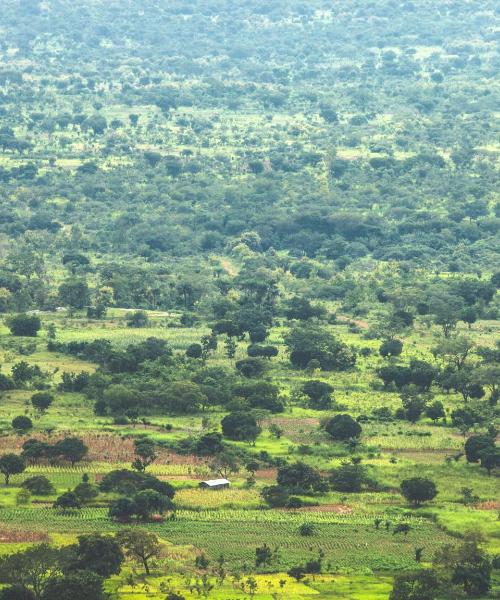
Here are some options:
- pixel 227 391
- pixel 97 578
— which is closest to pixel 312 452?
pixel 227 391

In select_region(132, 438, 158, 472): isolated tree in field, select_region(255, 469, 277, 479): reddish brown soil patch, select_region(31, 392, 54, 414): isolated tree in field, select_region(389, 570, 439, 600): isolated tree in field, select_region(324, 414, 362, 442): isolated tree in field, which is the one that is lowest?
select_region(389, 570, 439, 600): isolated tree in field

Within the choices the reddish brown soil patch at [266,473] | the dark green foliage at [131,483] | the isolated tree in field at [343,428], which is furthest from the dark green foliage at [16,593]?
the isolated tree in field at [343,428]

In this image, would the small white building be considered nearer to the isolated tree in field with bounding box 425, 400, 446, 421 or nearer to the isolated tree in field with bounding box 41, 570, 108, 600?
the isolated tree in field with bounding box 425, 400, 446, 421

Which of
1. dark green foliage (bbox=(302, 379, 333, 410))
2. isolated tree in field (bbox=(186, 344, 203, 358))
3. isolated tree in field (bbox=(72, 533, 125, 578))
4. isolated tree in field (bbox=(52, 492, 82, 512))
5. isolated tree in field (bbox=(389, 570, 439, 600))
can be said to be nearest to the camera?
isolated tree in field (bbox=(389, 570, 439, 600))

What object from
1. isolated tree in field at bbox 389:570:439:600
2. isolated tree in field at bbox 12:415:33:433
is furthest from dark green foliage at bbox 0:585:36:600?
isolated tree in field at bbox 12:415:33:433

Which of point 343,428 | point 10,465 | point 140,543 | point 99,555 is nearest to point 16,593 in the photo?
point 99,555

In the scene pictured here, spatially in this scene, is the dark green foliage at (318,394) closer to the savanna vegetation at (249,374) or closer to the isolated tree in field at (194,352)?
the savanna vegetation at (249,374)
